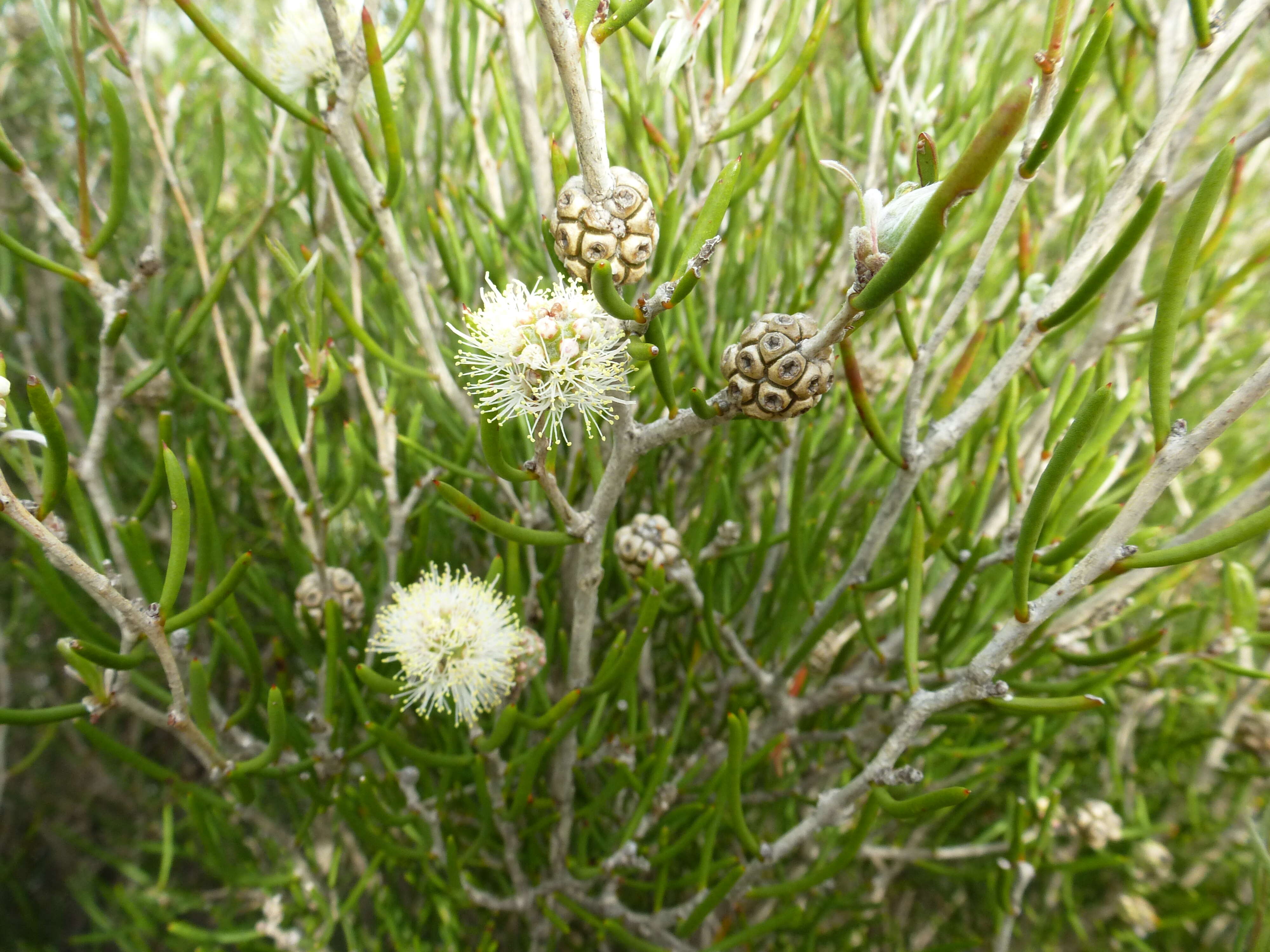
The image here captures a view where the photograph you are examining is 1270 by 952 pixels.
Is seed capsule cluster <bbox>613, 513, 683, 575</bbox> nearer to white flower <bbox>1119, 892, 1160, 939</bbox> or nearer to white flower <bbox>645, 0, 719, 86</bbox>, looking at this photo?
white flower <bbox>645, 0, 719, 86</bbox>

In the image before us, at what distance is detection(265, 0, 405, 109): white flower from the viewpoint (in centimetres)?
91

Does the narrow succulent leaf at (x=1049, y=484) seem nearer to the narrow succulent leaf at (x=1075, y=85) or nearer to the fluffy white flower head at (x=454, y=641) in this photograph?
the narrow succulent leaf at (x=1075, y=85)

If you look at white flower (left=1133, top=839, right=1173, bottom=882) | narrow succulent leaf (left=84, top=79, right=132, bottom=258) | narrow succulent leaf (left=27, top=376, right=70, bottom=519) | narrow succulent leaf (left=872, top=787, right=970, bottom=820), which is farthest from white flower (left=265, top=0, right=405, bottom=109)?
white flower (left=1133, top=839, right=1173, bottom=882)

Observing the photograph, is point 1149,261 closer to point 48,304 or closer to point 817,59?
point 817,59

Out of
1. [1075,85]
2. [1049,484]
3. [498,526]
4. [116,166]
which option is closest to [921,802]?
[1049,484]

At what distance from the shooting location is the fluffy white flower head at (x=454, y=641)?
79 cm

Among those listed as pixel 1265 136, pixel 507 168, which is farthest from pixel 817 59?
pixel 1265 136

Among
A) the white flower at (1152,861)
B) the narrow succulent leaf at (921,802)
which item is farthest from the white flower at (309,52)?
the white flower at (1152,861)

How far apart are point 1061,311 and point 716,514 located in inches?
23.5

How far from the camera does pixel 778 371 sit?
45cm

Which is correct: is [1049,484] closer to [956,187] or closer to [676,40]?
[956,187]

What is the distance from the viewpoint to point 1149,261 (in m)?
1.73

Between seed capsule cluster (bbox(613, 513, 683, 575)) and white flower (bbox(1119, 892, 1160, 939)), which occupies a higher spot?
seed capsule cluster (bbox(613, 513, 683, 575))

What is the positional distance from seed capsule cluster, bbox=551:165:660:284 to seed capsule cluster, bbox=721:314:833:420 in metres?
0.09
